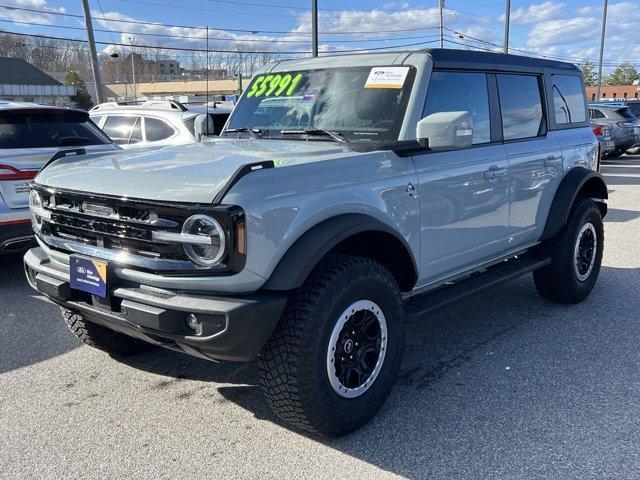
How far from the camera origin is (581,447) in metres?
2.99

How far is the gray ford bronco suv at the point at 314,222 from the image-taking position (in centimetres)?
268

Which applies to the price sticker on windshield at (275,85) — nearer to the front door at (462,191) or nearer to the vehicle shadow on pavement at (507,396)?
the front door at (462,191)

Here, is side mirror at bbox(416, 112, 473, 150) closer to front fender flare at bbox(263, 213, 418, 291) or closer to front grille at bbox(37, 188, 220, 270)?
front fender flare at bbox(263, 213, 418, 291)

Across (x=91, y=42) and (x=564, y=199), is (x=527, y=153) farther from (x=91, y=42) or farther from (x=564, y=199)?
(x=91, y=42)

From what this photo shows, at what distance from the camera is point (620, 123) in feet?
61.9

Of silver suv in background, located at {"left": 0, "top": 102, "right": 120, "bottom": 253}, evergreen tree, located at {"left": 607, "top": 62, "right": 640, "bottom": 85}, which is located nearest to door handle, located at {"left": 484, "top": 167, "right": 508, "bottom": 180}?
silver suv in background, located at {"left": 0, "top": 102, "right": 120, "bottom": 253}

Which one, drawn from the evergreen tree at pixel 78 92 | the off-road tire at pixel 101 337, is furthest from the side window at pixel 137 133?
the evergreen tree at pixel 78 92

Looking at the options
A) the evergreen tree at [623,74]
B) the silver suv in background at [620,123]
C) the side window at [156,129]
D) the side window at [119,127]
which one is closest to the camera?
the side window at [156,129]

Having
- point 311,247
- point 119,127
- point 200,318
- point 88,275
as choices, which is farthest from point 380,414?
point 119,127

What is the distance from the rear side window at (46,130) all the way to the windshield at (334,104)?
2477mm

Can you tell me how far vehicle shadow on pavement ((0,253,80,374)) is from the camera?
13.7ft

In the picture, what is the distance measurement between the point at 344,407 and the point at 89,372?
1874 mm

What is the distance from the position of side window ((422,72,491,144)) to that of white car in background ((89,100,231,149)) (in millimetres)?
4659

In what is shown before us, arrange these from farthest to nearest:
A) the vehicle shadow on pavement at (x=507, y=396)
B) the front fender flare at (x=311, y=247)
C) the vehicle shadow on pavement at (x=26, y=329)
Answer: the vehicle shadow on pavement at (x=26, y=329) < the vehicle shadow on pavement at (x=507, y=396) < the front fender flare at (x=311, y=247)
